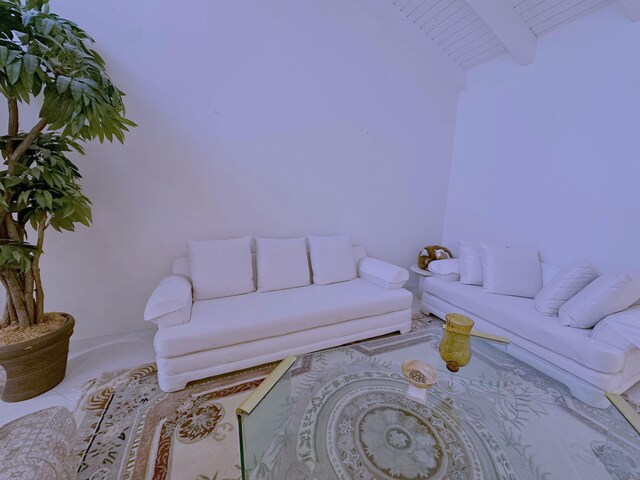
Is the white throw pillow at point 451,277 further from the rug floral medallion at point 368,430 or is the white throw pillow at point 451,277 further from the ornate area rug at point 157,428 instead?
the ornate area rug at point 157,428

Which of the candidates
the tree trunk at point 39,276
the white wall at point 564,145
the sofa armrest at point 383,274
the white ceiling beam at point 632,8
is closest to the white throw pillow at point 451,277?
the sofa armrest at point 383,274

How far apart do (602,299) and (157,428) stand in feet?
9.24

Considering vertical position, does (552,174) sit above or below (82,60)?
below

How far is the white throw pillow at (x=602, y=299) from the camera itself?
5.80ft

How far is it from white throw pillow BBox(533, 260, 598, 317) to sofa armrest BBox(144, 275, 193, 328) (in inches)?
104

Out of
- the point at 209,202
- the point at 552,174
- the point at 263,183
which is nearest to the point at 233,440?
the point at 209,202

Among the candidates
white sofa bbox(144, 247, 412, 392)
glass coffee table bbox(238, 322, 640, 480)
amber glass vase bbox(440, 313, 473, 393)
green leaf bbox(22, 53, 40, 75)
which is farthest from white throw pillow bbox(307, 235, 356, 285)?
green leaf bbox(22, 53, 40, 75)

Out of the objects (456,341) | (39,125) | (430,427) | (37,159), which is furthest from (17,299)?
(456,341)

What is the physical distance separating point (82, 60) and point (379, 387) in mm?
2346

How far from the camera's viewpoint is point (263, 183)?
8.41 ft

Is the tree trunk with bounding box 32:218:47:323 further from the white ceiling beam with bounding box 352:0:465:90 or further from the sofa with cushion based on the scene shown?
the white ceiling beam with bounding box 352:0:465:90

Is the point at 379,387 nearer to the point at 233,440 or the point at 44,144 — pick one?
the point at 233,440

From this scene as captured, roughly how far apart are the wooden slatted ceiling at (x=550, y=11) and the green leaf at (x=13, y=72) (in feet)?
11.3

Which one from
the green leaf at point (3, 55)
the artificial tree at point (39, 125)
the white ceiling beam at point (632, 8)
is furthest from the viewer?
the white ceiling beam at point (632, 8)
